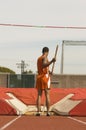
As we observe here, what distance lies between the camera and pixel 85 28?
16.5 m

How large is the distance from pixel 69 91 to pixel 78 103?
2213 mm

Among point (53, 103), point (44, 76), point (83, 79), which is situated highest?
point (44, 76)

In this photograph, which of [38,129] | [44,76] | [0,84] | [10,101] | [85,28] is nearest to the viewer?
[38,129]

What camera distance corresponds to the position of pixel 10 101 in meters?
13.7

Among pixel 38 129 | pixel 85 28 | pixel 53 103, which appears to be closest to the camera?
pixel 38 129

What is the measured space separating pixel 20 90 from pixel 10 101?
1.65 m

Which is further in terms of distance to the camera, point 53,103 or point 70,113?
point 53,103

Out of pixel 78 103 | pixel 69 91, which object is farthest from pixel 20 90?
pixel 78 103

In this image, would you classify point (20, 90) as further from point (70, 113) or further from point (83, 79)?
point (83, 79)

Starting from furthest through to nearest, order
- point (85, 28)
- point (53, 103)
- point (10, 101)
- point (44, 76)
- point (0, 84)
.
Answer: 1. point (0, 84)
2. point (85, 28)
3. point (53, 103)
4. point (10, 101)
5. point (44, 76)

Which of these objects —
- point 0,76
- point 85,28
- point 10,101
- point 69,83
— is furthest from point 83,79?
point 10,101

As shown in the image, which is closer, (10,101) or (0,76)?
(10,101)

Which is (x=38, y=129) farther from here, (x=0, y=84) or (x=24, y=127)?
(x=0, y=84)

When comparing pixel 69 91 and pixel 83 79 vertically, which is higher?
pixel 69 91
